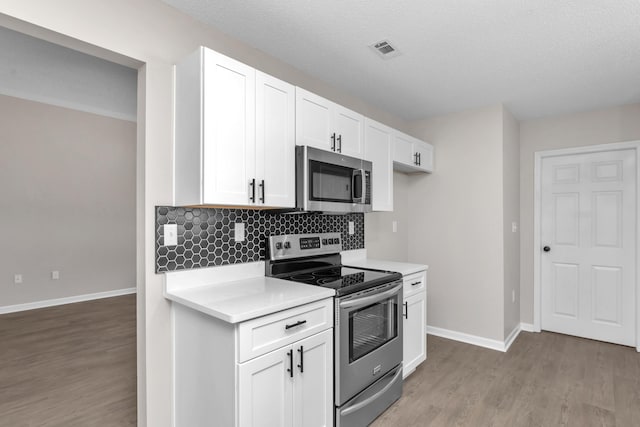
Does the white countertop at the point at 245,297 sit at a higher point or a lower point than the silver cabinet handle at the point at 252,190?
lower

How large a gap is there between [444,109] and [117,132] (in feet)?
16.2

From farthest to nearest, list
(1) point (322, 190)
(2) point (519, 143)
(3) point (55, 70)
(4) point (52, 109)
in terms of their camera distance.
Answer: (4) point (52, 109) < (2) point (519, 143) < (3) point (55, 70) < (1) point (322, 190)

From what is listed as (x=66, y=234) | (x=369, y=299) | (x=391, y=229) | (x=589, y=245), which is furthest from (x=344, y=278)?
(x=66, y=234)

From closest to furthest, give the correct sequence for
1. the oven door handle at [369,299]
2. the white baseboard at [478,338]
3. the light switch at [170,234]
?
the light switch at [170,234]
the oven door handle at [369,299]
the white baseboard at [478,338]

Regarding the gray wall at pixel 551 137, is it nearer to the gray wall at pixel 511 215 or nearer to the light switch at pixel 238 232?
the gray wall at pixel 511 215

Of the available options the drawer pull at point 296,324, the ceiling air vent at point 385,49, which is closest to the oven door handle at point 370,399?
the drawer pull at point 296,324

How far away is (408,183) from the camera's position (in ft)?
13.8

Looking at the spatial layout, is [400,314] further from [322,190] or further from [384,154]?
[384,154]

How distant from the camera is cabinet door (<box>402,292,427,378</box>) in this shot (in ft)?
8.82

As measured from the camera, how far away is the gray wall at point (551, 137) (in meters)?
3.56

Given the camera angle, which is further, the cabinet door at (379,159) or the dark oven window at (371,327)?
the cabinet door at (379,159)

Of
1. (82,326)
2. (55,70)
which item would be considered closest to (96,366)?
(82,326)

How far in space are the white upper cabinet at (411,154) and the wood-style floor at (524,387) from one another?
1.89 metres

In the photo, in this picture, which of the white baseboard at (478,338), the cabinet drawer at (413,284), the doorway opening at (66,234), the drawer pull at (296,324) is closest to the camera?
the drawer pull at (296,324)
